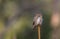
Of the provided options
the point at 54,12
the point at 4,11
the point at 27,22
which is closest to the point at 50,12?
the point at 54,12

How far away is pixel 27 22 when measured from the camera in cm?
96

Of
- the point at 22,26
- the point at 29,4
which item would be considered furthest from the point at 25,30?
the point at 29,4

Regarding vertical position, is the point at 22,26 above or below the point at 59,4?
below

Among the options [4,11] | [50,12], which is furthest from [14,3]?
[50,12]

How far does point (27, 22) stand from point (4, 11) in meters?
0.14

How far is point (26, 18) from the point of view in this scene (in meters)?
0.97

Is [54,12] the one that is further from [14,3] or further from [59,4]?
[14,3]

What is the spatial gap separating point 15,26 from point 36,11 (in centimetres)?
14

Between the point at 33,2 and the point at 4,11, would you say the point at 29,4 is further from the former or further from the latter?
the point at 4,11

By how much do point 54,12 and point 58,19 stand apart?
4 cm

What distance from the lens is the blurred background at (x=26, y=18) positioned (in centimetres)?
96

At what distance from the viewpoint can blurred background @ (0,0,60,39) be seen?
965 mm

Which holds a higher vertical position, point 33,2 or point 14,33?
point 33,2

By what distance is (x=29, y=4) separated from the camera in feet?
3.23
